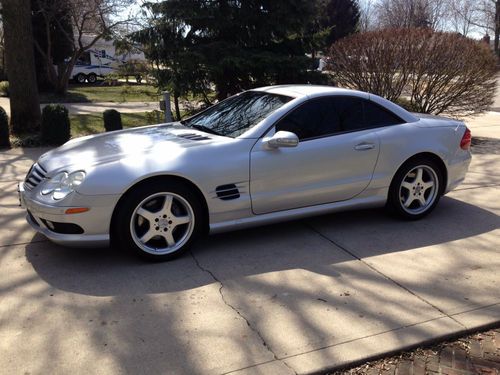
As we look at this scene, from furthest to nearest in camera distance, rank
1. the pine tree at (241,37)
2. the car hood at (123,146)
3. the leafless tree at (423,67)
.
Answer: the leafless tree at (423,67) < the pine tree at (241,37) < the car hood at (123,146)

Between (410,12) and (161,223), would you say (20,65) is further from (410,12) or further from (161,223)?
(410,12)

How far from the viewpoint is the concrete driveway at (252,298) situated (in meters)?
3.01

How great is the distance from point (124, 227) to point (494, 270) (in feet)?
9.99

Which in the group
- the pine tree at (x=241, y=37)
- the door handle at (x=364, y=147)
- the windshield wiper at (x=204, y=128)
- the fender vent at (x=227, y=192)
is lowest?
the fender vent at (x=227, y=192)

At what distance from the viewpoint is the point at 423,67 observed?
10266 mm

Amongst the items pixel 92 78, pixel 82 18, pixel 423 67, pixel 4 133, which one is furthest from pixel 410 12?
pixel 4 133

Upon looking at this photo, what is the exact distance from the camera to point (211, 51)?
10.1 metres

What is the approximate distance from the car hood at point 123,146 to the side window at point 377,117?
61.4 inches

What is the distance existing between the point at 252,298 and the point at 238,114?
2.09 meters

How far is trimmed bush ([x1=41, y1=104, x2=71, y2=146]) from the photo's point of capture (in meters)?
9.21

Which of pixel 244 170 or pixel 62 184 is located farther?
pixel 244 170

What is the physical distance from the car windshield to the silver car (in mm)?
19

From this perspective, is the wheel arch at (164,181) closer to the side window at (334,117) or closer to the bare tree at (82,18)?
the side window at (334,117)

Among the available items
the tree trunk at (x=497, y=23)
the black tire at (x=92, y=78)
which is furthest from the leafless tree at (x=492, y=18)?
the black tire at (x=92, y=78)
